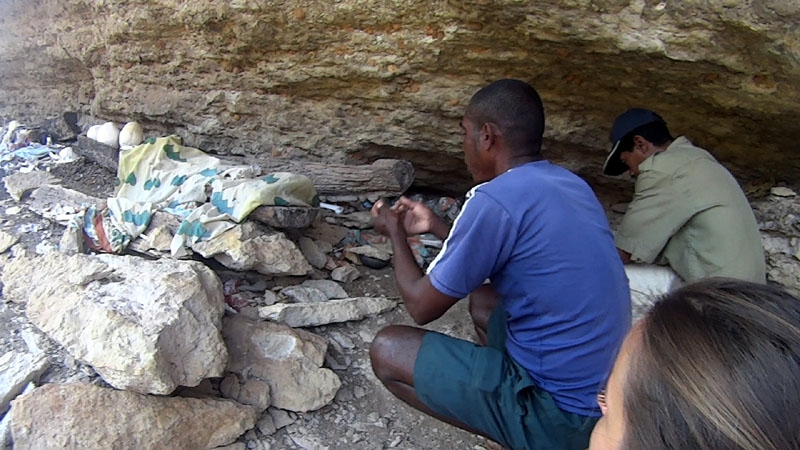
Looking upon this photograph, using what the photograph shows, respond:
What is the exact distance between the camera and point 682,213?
2725 millimetres

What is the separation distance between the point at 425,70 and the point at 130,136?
2.57 meters

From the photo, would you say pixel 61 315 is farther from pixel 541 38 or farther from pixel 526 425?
pixel 541 38

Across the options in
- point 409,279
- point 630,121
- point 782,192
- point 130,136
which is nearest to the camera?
point 409,279

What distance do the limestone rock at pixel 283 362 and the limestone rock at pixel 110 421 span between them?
0.29 metres

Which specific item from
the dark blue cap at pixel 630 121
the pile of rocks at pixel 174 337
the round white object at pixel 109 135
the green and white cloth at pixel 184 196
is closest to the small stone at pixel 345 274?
Answer: the pile of rocks at pixel 174 337

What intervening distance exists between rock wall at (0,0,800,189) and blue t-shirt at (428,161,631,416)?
43.5 inches

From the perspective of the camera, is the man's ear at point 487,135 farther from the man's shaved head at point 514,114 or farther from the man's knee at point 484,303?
the man's knee at point 484,303

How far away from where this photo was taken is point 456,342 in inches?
83.1

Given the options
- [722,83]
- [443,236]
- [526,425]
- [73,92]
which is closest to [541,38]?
[722,83]

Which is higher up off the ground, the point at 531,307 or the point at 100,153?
the point at 531,307

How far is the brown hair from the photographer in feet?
2.01

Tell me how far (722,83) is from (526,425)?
6.24 feet

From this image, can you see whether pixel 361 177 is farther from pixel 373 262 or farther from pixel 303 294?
pixel 303 294

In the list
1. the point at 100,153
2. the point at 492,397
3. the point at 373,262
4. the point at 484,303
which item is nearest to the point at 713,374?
the point at 492,397
